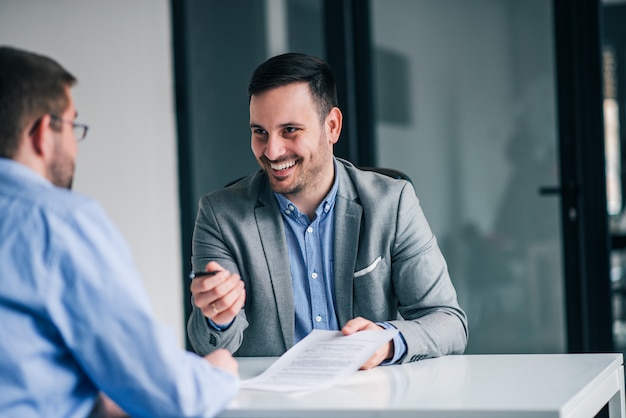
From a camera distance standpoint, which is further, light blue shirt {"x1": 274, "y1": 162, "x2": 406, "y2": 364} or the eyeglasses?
light blue shirt {"x1": 274, "y1": 162, "x2": 406, "y2": 364}

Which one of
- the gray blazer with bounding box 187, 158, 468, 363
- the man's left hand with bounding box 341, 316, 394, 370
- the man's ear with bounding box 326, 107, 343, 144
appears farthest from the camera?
the man's ear with bounding box 326, 107, 343, 144

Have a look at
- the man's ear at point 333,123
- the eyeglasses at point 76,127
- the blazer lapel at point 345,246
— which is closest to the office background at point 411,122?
the man's ear at point 333,123

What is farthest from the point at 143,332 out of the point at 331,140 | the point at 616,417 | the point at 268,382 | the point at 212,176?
the point at 212,176

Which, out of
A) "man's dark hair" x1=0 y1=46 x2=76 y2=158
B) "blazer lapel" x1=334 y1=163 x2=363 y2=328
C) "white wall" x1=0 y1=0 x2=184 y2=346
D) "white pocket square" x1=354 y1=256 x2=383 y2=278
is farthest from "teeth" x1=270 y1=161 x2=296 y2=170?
"white wall" x1=0 y1=0 x2=184 y2=346

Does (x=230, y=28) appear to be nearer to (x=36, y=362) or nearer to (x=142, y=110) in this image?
(x=142, y=110)

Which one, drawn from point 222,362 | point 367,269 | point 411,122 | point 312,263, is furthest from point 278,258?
point 411,122

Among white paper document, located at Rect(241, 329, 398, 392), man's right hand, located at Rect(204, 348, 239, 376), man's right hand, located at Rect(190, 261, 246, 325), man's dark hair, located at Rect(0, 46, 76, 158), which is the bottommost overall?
white paper document, located at Rect(241, 329, 398, 392)

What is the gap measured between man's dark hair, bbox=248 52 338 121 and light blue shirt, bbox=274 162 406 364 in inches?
10.6

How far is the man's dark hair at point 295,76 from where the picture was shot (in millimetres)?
2328

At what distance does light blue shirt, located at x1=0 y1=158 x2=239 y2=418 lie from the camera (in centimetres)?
128

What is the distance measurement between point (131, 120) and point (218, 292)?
3.05m

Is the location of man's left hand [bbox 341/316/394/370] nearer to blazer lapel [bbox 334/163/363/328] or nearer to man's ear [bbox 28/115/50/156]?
blazer lapel [bbox 334/163/363/328]

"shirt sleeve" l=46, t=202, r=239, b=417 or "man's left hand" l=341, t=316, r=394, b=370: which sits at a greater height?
"shirt sleeve" l=46, t=202, r=239, b=417

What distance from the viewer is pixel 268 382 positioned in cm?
165
